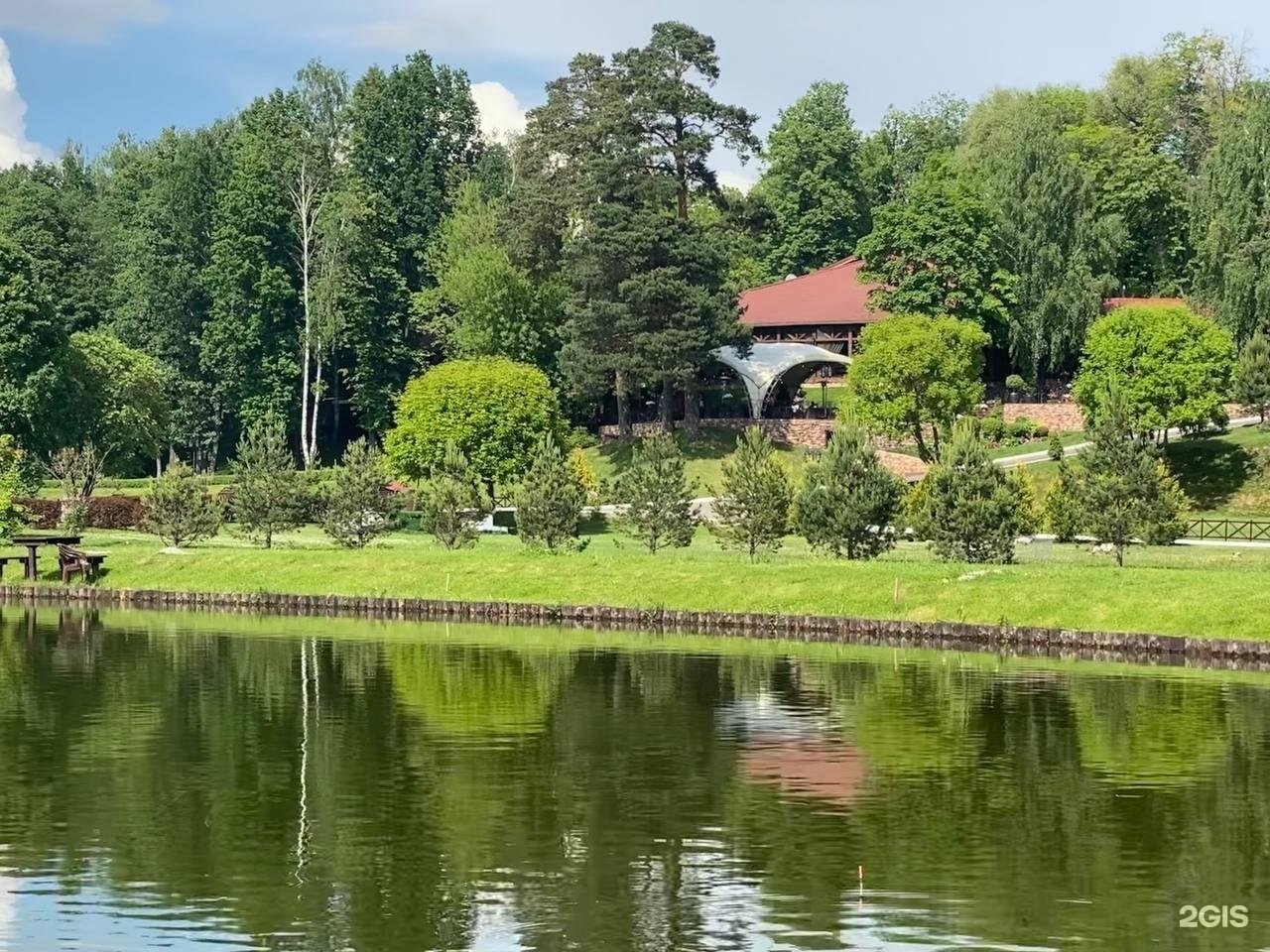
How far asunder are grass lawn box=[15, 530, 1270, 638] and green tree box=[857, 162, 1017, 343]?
31891mm

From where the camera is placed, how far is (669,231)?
98688 millimetres

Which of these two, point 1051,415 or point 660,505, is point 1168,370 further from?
point 660,505

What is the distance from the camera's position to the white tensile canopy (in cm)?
10600

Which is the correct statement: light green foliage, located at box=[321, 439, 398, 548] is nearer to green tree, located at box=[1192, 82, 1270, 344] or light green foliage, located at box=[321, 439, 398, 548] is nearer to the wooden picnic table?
the wooden picnic table

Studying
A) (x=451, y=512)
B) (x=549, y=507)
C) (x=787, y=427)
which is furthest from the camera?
(x=787, y=427)

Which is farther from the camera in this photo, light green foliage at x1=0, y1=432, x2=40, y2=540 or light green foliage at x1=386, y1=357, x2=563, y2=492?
light green foliage at x1=386, y1=357, x2=563, y2=492

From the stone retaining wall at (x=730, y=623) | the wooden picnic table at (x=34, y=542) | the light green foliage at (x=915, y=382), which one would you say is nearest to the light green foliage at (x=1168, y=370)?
the light green foliage at (x=915, y=382)

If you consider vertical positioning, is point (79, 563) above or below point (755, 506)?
below

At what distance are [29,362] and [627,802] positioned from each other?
71.8 meters

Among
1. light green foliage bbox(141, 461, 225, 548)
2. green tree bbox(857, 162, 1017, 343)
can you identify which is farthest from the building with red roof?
light green foliage bbox(141, 461, 225, 548)

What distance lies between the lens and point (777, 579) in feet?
194

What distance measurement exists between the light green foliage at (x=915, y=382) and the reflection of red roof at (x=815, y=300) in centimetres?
1400

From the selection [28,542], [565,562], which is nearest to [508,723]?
[565,562]

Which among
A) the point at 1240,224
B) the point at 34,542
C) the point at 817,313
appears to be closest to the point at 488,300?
the point at 817,313
